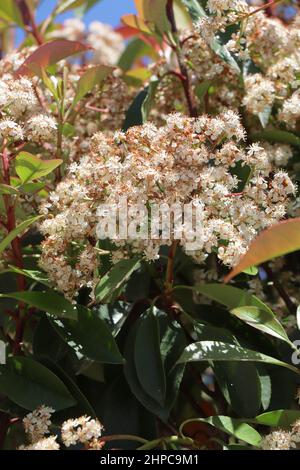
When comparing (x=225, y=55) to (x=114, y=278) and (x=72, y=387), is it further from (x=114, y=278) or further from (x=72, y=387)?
(x=72, y=387)

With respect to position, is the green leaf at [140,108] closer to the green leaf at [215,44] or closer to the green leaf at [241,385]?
the green leaf at [215,44]

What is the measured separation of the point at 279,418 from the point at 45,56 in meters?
0.95

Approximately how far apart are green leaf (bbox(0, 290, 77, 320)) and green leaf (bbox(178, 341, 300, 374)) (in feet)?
0.76

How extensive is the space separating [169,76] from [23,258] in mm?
663

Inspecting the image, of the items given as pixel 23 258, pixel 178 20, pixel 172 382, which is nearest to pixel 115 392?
pixel 172 382

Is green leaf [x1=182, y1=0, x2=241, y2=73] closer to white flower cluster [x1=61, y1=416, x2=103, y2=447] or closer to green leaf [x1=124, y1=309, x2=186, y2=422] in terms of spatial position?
green leaf [x1=124, y1=309, x2=186, y2=422]

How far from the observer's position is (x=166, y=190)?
1544 mm

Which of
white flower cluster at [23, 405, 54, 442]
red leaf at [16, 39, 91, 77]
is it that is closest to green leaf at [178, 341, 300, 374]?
white flower cluster at [23, 405, 54, 442]

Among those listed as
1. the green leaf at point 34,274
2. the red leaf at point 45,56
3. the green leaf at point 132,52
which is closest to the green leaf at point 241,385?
the green leaf at point 34,274

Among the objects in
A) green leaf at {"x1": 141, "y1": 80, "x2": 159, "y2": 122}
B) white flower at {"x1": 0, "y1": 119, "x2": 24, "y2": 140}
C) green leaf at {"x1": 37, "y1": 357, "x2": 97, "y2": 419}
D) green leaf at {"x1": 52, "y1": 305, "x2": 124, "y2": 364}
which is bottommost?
green leaf at {"x1": 37, "y1": 357, "x2": 97, "y2": 419}

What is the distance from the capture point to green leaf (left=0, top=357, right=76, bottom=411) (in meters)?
1.58

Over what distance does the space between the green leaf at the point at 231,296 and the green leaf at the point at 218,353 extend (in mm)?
82

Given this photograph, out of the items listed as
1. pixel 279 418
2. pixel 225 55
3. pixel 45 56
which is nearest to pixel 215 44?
pixel 225 55

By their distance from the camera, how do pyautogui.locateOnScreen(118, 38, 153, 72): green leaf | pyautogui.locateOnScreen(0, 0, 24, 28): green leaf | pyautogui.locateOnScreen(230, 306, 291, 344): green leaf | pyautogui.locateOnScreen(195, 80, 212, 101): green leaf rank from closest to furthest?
pyautogui.locateOnScreen(230, 306, 291, 344): green leaf → pyautogui.locateOnScreen(195, 80, 212, 101): green leaf → pyautogui.locateOnScreen(0, 0, 24, 28): green leaf → pyautogui.locateOnScreen(118, 38, 153, 72): green leaf
